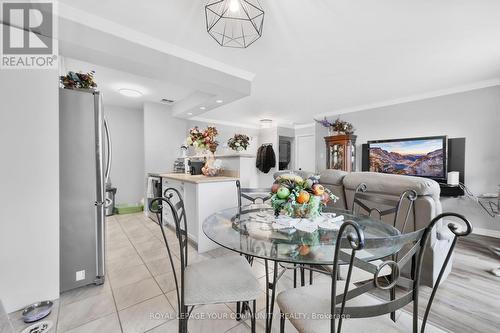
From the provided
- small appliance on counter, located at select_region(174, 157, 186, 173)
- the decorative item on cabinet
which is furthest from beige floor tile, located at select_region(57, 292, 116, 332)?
the decorative item on cabinet

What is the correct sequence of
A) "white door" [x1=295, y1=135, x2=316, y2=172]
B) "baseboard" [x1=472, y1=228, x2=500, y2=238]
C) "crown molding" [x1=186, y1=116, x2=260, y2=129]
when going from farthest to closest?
"white door" [x1=295, y1=135, x2=316, y2=172]
"crown molding" [x1=186, y1=116, x2=260, y2=129]
"baseboard" [x1=472, y1=228, x2=500, y2=238]

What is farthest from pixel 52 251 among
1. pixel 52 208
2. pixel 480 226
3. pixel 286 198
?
pixel 480 226

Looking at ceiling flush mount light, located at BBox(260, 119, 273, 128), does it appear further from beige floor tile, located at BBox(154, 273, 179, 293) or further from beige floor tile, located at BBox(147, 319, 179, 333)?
beige floor tile, located at BBox(147, 319, 179, 333)

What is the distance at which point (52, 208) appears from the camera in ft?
5.58

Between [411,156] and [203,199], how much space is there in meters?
4.09

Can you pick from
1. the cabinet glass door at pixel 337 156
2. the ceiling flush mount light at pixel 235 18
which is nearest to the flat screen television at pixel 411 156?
the cabinet glass door at pixel 337 156

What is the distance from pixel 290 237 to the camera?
1.25 meters

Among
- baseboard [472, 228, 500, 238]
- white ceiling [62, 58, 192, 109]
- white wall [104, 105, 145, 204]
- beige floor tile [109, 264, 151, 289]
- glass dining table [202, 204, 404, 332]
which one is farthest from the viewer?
white wall [104, 105, 145, 204]

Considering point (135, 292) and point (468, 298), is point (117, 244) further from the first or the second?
point (468, 298)

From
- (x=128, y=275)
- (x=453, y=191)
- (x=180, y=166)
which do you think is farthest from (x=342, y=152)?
(x=128, y=275)

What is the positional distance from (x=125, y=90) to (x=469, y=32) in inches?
190

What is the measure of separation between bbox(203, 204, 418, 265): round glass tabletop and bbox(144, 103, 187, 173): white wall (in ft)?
12.0

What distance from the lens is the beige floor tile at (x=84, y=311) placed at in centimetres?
153

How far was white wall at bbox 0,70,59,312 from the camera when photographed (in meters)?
1.55
